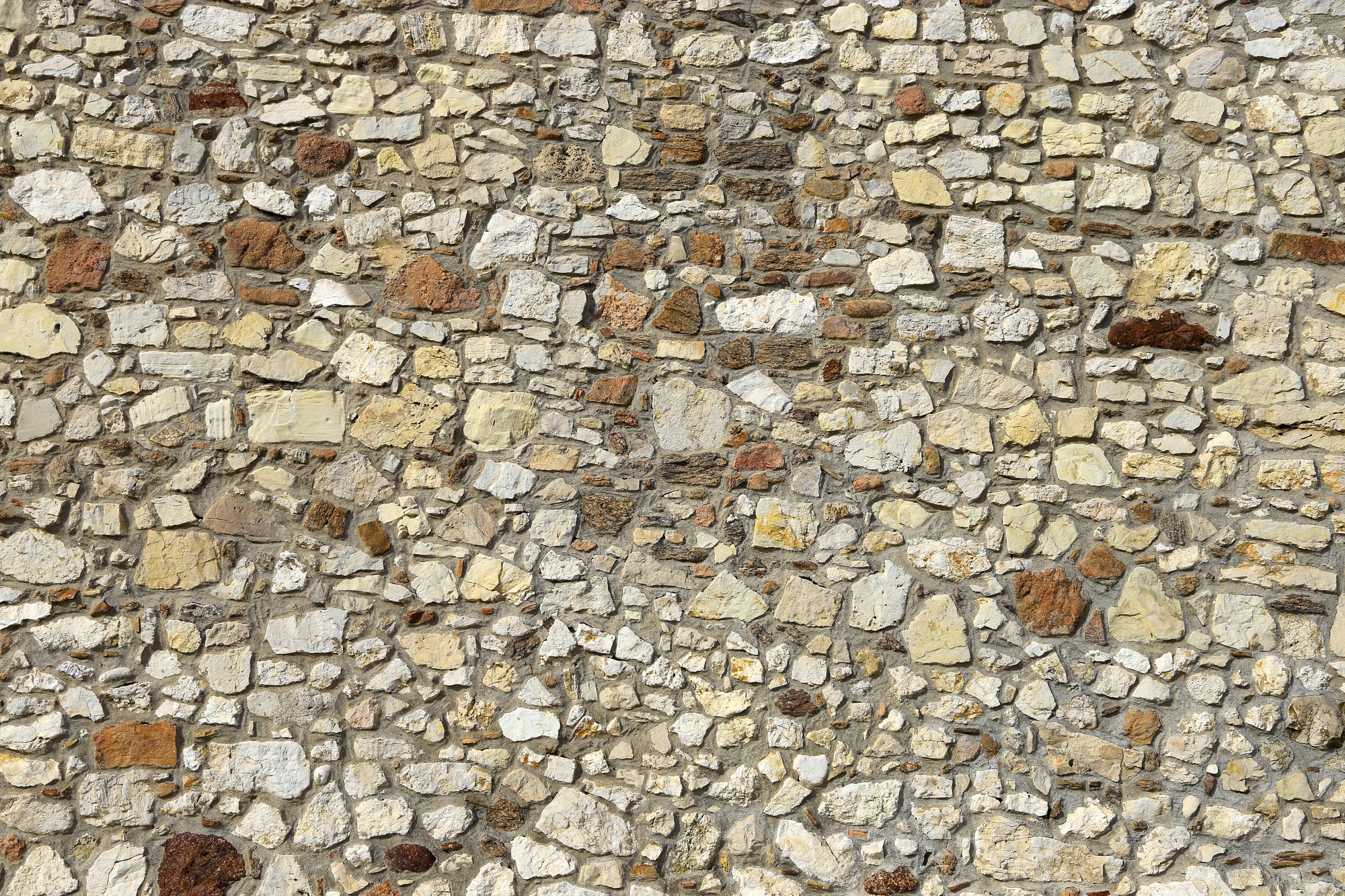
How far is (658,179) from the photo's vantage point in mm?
3502

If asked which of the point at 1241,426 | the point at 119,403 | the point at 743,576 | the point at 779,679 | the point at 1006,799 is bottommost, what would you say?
the point at 1006,799

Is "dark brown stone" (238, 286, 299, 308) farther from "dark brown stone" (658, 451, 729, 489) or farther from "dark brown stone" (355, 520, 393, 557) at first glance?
"dark brown stone" (658, 451, 729, 489)

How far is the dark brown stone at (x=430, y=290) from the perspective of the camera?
135 inches

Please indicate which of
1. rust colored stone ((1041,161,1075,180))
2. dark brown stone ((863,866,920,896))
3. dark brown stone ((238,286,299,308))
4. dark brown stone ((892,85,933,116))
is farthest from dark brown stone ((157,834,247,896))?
rust colored stone ((1041,161,1075,180))

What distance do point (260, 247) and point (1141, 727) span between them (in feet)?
12.1

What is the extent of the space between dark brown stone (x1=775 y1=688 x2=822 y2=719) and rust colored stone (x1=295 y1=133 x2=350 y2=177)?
263 centimetres

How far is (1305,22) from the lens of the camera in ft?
11.3

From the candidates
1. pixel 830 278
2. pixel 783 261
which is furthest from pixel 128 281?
pixel 830 278

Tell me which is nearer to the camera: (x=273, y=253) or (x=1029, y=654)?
(x=1029, y=654)

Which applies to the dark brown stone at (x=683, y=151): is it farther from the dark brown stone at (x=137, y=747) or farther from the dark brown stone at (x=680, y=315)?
the dark brown stone at (x=137, y=747)

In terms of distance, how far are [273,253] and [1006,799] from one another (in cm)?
336

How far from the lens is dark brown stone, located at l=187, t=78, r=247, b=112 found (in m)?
3.51

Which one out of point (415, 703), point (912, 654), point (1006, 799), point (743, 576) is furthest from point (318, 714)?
point (1006, 799)

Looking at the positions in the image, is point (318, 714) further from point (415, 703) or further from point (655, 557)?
point (655, 557)
